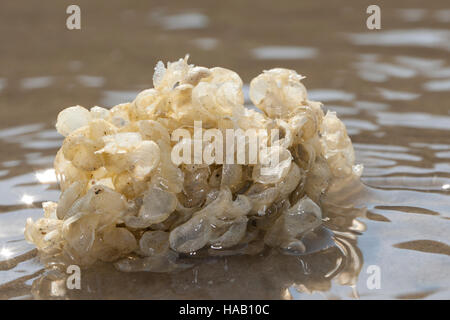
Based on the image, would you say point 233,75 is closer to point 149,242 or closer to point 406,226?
point 149,242

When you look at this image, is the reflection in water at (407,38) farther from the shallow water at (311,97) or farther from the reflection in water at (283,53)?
the reflection in water at (283,53)

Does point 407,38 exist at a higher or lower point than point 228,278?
higher

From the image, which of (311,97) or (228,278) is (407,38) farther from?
(228,278)

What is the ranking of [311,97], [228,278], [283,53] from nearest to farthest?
[228,278], [311,97], [283,53]

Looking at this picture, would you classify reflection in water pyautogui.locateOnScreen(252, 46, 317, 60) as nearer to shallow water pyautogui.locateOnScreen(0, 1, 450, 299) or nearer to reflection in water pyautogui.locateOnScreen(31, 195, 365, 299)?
shallow water pyautogui.locateOnScreen(0, 1, 450, 299)

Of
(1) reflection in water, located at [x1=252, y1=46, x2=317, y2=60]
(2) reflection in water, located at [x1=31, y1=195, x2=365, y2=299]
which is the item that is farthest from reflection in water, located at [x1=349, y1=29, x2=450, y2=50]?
(2) reflection in water, located at [x1=31, y1=195, x2=365, y2=299]

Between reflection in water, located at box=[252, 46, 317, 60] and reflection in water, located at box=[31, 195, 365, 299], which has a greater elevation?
reflection in water, located at box=[252, 46, 317, 60]

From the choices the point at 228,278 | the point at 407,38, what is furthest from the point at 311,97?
the point at 228,278

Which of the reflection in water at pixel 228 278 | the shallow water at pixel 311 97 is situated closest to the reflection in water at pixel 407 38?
the shallow water at pixel 311 97

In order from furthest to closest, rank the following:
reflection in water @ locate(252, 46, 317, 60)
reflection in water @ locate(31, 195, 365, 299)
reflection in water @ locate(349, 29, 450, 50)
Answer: reflection in water @ locate(349, 29, 450, 50) → reflection in water @ locate(252, 46, 317, 60) → reflection in water @ locate(31, 195, 365, 299)
